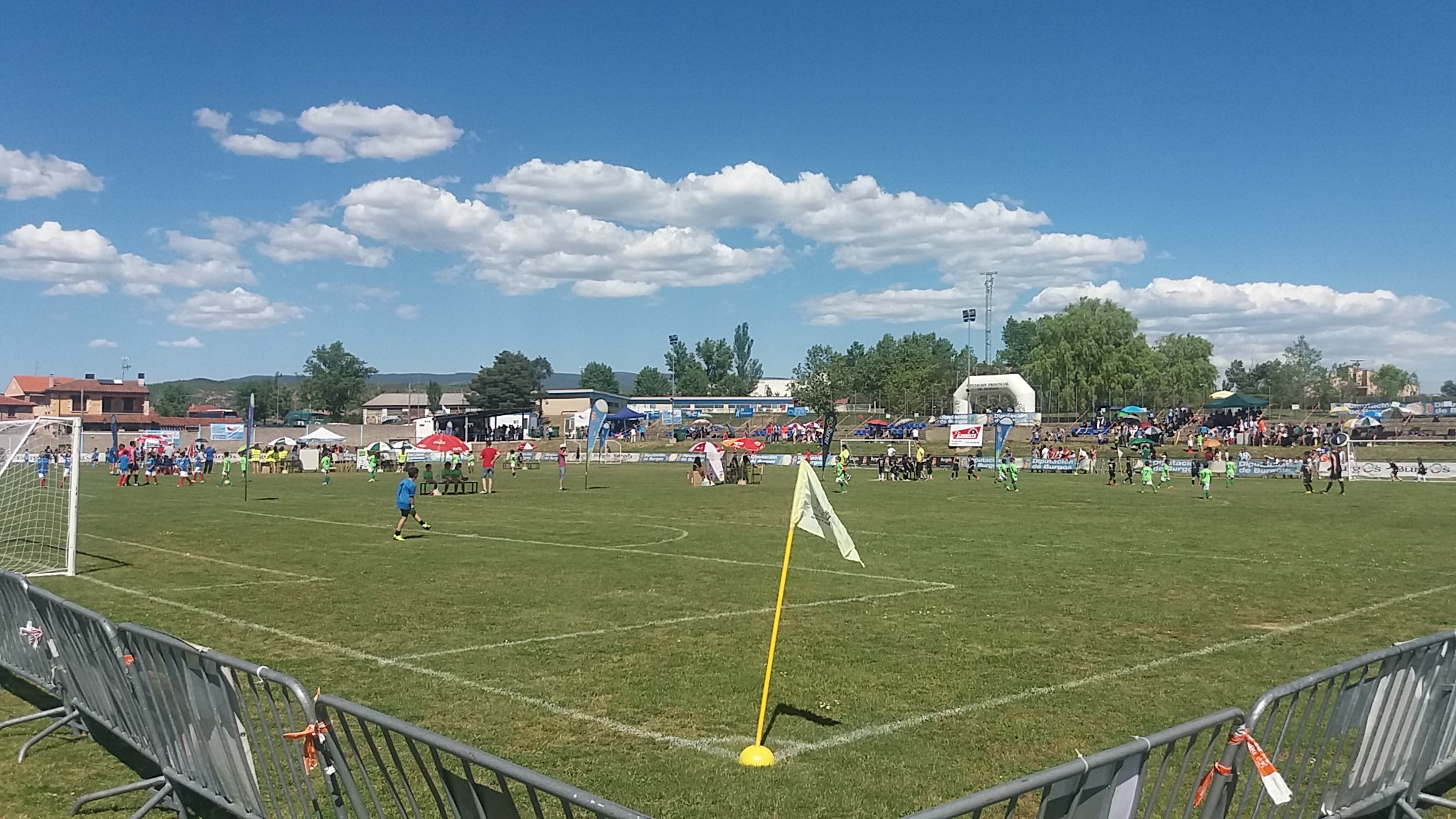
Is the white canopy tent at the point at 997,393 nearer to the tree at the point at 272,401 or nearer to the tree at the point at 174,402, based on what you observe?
the tree at the point at 272,401

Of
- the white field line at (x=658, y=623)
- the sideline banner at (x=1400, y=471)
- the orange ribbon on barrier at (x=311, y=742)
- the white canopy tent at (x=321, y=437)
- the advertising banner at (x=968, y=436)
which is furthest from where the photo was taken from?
the white canopy tent at (x=321, y=437)

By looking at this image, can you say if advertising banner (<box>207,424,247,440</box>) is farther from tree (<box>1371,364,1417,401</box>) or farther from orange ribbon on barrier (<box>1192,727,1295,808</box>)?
tree (<box>1371,364,1417,401</box>)

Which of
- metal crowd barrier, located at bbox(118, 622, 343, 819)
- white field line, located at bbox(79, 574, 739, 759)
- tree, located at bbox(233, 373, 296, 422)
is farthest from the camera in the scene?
tree, located at bbox(233, 373, 296, 422)

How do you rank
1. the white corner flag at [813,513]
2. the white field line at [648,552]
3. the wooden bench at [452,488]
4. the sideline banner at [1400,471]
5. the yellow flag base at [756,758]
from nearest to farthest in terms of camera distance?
1. the yellow flag base at [756,758]
2. the white corner flag at [813,513]
3. the white field line at [648,552]
4. the wooden bench at [452,488]
5. the sideline banner at [1400,471]

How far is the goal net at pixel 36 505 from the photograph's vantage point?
18.3 m

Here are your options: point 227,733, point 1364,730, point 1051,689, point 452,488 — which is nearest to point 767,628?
point 1051,689

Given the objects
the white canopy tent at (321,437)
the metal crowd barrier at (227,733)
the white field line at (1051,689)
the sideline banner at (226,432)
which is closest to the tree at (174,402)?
the sideline banner at (226,432)

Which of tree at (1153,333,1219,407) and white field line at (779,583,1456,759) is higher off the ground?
tree at (1153,333,1219,407)

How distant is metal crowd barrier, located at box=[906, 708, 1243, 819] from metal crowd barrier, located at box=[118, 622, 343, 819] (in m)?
3.43

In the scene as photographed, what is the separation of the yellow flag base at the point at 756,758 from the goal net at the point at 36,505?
12.2 meters

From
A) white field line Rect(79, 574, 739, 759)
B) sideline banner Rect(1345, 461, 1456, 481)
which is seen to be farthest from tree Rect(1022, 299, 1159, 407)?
white field line Rect(79, 574, 739, 759)

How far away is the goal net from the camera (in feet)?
60.1

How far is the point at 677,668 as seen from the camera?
1084cm

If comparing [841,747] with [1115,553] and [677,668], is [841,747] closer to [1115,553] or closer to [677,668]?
[677,668]
